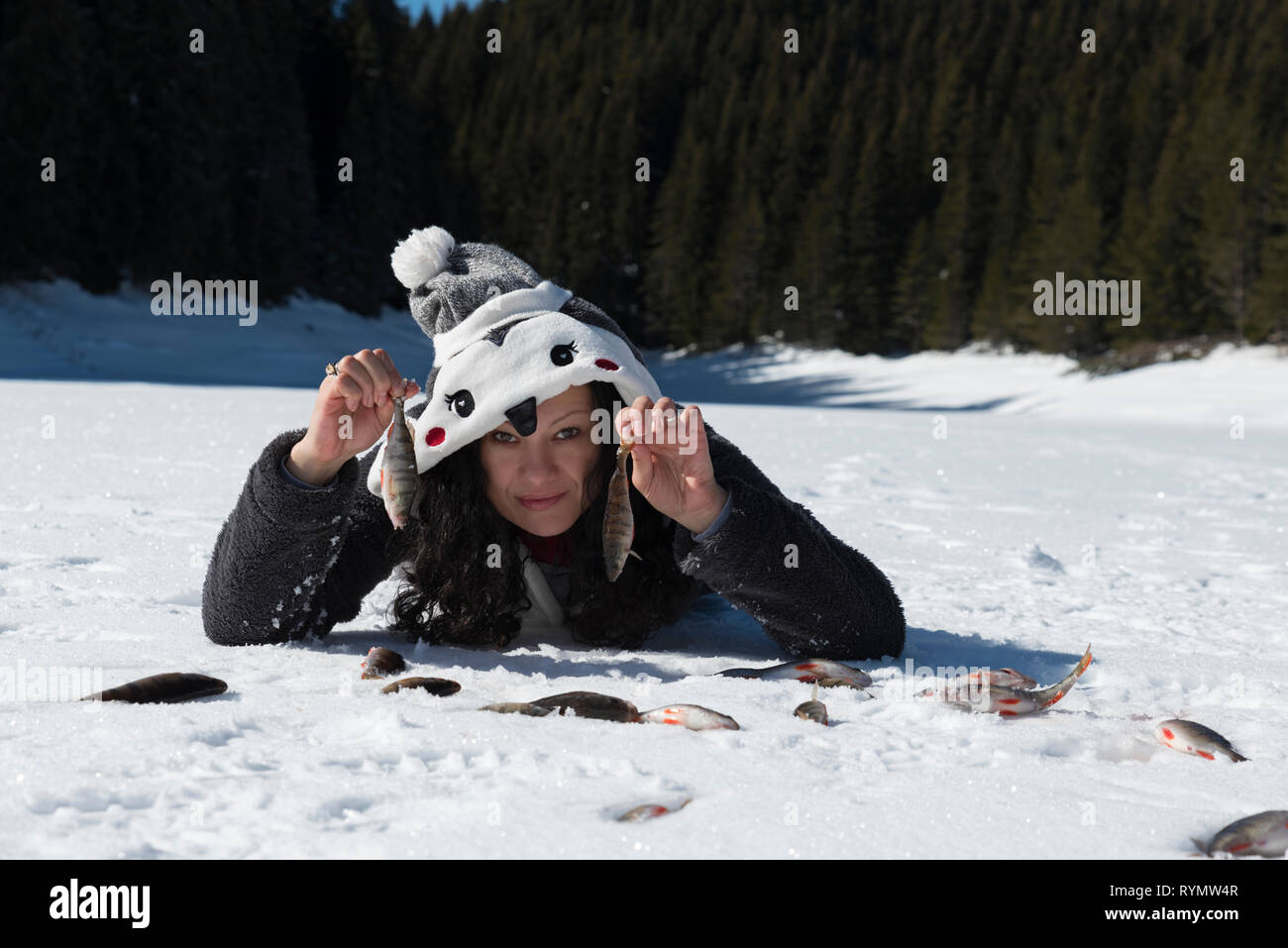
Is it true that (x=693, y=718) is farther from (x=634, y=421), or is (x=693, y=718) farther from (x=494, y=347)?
(x=494, y=347)

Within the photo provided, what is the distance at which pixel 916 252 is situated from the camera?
49.3 metres

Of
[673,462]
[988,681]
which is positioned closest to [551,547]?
[673,462]

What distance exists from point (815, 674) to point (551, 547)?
862 millimetres

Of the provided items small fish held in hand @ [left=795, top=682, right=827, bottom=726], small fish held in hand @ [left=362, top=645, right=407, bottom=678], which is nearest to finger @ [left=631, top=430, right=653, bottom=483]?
small fish held in hand @ [left=795, top=682, right=827, bottom=726]

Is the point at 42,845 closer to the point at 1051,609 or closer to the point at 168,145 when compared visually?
the point at 1051,609

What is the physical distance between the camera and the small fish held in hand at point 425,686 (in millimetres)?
2557

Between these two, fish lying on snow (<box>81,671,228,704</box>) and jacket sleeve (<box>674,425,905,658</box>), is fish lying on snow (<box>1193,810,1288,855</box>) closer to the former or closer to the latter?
jacket sleeve (<box>674,425,905,658</box>)

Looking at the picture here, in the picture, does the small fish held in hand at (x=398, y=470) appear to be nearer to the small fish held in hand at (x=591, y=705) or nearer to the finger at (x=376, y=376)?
the finger at (x=376, y=376)

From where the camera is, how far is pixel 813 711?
96.0 inches

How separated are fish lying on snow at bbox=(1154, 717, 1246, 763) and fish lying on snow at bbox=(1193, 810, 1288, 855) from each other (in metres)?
0.48

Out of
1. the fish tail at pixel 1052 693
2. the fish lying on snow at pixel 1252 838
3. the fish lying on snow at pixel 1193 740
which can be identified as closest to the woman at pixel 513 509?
the fish tail at pixel 1052 693

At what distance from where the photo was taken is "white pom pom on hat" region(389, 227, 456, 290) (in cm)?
316
